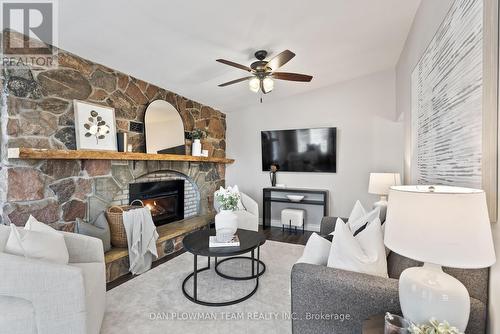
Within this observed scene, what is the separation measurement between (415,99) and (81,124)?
3.39 m

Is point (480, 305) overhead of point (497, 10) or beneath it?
beneath

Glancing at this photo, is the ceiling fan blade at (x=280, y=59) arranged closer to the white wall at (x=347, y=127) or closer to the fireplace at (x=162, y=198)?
the white wall at (x=347, y=127)

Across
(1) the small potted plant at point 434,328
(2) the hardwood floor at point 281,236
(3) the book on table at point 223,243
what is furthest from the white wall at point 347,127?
(1) the small potted plant at point 434,328

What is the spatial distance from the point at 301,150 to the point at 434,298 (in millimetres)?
3571

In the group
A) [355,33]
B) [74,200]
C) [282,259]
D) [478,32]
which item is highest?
[355,33]

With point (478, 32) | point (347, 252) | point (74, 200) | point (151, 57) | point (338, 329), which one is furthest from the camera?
point (151, 57)

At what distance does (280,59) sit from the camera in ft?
7.68

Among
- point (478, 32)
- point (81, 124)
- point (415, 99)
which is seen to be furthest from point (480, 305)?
point (81, 124)

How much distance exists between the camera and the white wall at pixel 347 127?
3881mm

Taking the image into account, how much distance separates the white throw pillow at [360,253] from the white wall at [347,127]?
9.35 ft

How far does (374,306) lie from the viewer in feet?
3.82

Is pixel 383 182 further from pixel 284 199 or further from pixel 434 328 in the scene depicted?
pixel 434 328

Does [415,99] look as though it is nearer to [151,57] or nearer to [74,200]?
[151,57]
